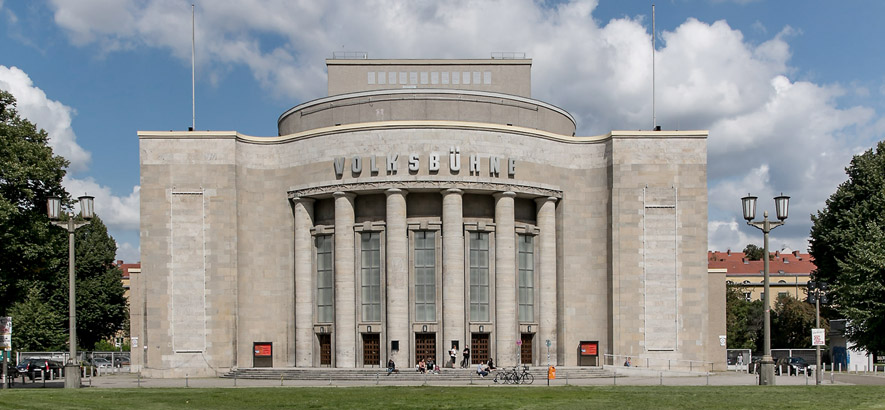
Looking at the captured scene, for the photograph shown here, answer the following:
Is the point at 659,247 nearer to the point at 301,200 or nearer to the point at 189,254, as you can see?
the point at 301,200

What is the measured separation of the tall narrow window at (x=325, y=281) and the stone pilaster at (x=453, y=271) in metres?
7.91

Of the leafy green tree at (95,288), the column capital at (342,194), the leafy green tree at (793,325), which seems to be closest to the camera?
the column capital at (342,194)

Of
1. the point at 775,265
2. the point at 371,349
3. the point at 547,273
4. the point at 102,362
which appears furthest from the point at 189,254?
the point at 775,265

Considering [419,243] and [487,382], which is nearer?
[487,382]

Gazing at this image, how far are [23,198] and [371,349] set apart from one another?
23.3 meters

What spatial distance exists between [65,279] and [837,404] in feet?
238

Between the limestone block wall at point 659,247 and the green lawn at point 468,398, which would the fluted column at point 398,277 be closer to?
the limestone block wall at point 659,247

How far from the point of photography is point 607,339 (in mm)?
58062

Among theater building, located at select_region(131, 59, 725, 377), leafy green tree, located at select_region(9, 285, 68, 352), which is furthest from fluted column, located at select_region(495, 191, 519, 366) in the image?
leafy green tree, located at select_region(9, 285, 68, 352)

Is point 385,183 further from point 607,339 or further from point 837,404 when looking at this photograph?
point 837,404

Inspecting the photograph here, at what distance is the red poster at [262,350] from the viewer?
187 feet

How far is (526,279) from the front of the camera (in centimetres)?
5891

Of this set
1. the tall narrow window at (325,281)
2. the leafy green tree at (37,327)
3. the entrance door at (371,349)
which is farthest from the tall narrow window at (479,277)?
the leafy green tree at (37,327)

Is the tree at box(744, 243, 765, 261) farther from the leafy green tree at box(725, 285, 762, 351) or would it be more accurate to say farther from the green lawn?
the green lawn
